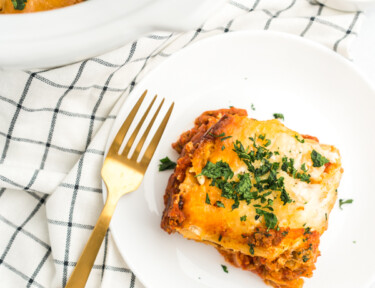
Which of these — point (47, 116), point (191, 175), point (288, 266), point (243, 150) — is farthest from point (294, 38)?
point (47, 116)

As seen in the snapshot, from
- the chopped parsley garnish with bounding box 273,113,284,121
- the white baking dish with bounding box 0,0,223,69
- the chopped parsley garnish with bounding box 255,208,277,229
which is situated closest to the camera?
the white baking dish with bounding box 0,0,223,69

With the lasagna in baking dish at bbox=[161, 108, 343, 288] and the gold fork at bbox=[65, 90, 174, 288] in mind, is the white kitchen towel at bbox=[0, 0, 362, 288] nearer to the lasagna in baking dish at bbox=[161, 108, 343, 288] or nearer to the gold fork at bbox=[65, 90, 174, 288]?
the gold fork at bbox=[65, 90, 174, 288]

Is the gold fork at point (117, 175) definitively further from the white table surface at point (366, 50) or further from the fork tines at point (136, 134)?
the white table surface at point (366, 50)

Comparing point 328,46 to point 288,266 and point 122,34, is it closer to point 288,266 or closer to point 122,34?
point 288,266

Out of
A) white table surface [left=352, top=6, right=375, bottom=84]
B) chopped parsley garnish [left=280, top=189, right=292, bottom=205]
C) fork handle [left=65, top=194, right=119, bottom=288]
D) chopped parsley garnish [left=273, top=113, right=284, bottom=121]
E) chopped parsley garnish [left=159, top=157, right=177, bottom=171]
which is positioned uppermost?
white table surface [left=352, top=6, right=375, bottom=84]

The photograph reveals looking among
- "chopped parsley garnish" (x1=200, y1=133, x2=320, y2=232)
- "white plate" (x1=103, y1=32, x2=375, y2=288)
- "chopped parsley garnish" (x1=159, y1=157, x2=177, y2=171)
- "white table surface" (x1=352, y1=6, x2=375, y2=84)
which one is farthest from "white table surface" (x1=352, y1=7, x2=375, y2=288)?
A: "chopped parsley garnish" (x1=159, y1=157, x2=177, y2=171)

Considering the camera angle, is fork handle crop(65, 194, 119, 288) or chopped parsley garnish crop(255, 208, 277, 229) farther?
fork handle crop(65, 194, 119, 288)

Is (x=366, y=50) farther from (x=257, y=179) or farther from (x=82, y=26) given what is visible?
(x=82, y=26)
